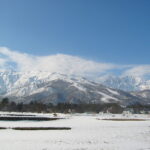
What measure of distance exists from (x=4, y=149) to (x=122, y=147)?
1439 centimetres

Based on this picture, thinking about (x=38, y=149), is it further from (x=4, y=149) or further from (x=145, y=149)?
(x=145, y=149)

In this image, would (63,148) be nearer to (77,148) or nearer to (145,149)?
(77,148)

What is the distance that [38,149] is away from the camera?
111 ft

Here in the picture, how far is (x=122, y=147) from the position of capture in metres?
36.2

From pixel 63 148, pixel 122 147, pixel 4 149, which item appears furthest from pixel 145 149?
pixel 4 149

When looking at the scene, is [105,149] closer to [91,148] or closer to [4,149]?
[91,148]

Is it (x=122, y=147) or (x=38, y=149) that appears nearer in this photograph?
(x=38, y=149)

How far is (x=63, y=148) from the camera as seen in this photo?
35.1 m

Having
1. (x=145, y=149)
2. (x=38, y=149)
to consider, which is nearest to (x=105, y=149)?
(x=145, y=149)

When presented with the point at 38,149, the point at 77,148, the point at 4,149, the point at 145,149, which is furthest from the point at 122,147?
the point at 4,149

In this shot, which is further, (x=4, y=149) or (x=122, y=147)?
(x=122, y=147)

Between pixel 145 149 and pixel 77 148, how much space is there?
26.8 ft

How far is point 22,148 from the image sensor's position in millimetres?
34406

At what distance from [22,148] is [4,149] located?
86.6 inches
